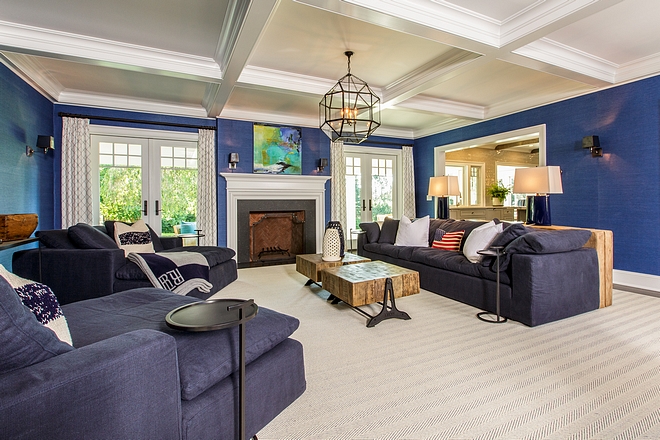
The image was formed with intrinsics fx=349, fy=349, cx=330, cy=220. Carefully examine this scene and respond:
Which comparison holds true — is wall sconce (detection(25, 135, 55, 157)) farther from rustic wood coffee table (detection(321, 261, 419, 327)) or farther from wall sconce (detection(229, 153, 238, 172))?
rustic wood coffee table (detection(321, 261, 419, 327))

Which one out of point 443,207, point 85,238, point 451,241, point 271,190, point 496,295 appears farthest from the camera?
point 271,190

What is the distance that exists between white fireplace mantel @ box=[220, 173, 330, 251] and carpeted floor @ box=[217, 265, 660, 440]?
3227 mm

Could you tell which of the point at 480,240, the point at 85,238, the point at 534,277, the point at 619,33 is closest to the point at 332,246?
the point at 480,240

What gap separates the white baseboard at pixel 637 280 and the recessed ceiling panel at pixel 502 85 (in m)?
2.44

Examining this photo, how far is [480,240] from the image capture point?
366cm

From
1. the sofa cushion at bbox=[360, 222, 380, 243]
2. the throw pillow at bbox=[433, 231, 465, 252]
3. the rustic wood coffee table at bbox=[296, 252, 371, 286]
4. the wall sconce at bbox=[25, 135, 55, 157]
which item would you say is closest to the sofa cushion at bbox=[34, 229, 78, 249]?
the wall sconce at bbox=[25, 135, 55, 157]

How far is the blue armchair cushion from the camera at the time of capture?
94 centimetres

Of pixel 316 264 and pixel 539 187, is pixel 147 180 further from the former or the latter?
pixel 539 187

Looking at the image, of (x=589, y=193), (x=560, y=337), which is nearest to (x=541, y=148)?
(x=589, y=193)

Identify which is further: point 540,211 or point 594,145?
point 594,145

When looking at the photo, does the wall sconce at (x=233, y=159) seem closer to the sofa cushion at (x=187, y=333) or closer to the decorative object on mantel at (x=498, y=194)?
the sofa cushion at (x=187, y=333)

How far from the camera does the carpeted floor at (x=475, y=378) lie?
1.62 metres

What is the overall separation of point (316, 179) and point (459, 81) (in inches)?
117

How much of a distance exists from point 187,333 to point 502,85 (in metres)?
Result: 5.09
